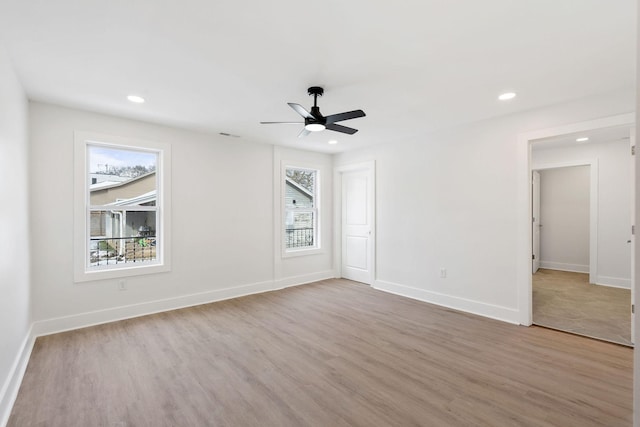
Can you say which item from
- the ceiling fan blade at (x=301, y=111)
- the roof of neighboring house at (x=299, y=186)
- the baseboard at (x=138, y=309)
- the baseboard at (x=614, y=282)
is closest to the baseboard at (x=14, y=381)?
the baseboard at (x=138, y=309)

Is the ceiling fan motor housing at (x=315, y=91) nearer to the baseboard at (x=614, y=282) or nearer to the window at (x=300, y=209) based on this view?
the window at (x=300, y=209)

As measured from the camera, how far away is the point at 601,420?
6.31 ft

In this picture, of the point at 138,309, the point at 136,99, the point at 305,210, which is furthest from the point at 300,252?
the point at 136,99

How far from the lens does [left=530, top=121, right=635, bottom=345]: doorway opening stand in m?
3.71

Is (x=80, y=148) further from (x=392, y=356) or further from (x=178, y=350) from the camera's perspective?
(x=392, y=356)

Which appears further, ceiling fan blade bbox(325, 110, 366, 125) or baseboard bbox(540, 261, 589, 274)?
baseboard bbox(540, 261, 589, 274)

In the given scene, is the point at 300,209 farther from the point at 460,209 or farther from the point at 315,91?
the point at 315,91

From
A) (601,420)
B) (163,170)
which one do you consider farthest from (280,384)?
(163,170)

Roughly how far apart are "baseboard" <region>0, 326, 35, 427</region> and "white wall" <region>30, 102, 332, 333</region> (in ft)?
2.08

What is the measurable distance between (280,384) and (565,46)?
10.9 ft

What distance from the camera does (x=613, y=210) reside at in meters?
5.20

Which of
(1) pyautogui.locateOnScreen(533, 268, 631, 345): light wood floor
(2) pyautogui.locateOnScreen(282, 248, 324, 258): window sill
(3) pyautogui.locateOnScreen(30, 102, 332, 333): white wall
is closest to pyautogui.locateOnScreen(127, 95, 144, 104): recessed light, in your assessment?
(3) pyautogui.locateOnScreen(30, 102, 332, 333): white wall

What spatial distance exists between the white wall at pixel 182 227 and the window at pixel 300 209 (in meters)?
0.31

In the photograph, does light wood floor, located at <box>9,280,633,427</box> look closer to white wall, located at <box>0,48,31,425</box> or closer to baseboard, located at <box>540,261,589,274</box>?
white wall, located at <box>0,48,31,425</box>
